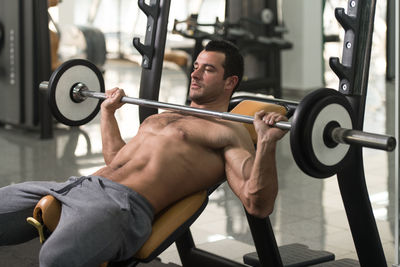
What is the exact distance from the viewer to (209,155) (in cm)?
214

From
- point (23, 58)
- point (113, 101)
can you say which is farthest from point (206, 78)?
point (23, 58)

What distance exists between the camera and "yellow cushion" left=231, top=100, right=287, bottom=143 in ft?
7.64

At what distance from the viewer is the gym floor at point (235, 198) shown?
3.03 metres

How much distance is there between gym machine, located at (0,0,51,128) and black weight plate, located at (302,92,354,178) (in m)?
3.70

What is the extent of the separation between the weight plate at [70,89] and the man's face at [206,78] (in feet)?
1.78

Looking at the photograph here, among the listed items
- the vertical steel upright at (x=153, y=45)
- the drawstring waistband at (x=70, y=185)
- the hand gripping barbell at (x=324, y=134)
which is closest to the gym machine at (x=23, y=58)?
the vertical steel upright at (x=153, y=45)

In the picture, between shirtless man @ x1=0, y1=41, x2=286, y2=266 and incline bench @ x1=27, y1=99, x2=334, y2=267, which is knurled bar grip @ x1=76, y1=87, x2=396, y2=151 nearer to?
shirtless man @ x1=0, y1=41, x2=286, y2=266

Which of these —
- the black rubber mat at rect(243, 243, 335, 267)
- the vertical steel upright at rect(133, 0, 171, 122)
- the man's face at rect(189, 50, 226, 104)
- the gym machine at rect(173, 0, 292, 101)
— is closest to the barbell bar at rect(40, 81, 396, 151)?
the man's face at rect(189, 50, 226, 104)

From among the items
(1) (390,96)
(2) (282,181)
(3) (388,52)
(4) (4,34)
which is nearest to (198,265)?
(2) (282,181)

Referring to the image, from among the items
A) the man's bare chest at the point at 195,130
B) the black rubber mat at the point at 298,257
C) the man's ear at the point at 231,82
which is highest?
the man's ear at the point at 231,82

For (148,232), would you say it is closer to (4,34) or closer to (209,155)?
(209,155)

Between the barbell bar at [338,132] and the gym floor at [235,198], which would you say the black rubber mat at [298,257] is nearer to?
the gym floor at [235,198]

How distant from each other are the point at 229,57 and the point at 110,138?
50cm

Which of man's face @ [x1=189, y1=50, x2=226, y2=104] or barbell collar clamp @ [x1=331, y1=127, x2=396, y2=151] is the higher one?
man's face @ [x1=189, y1=50, x2=226, y2=104]
